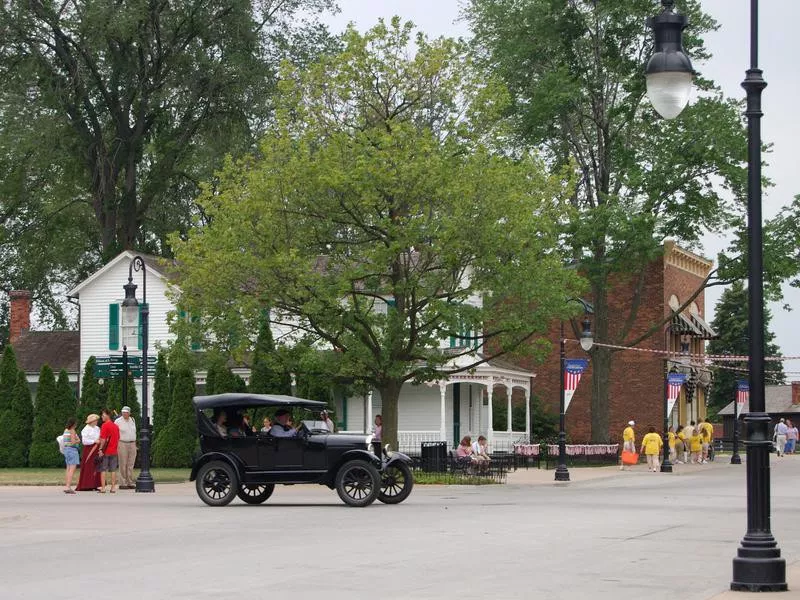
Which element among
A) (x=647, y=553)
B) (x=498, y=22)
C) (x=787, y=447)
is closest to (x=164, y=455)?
(x=498, y=22)

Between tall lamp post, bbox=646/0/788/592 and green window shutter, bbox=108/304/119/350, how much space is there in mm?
45601

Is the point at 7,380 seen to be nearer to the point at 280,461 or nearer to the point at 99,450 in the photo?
the point at 99,450

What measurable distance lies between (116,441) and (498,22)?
30.6m

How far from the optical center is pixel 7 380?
52.3 metres

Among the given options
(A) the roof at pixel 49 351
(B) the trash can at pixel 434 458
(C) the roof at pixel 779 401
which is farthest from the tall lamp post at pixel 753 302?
(C) the roof at pixel 779 401

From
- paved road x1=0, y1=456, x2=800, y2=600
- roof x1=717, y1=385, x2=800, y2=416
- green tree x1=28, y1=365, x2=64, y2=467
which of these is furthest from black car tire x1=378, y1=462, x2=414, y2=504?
roof x1=717, y1=385, x2=800, y2=416

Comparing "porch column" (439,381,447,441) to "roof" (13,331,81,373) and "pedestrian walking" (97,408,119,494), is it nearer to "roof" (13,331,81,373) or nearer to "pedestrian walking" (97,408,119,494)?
"roof" (13,331,81,373)

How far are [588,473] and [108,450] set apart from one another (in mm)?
18976

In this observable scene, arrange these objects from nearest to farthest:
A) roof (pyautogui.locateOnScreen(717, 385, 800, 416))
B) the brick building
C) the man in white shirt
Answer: the man in white shirt, the brick building, roof (pyautogui.locateOnScreen(717, 385, 800, 416))

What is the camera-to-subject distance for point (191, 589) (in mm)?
13055

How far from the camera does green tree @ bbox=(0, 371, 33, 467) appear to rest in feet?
168

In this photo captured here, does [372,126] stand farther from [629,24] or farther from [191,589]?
[191,589]

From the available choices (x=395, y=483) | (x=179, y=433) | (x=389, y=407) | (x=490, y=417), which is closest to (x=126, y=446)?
(x=389, y=407)

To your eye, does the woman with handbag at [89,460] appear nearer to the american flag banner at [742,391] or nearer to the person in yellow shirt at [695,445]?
the person in yellow shirt at [695,445]
